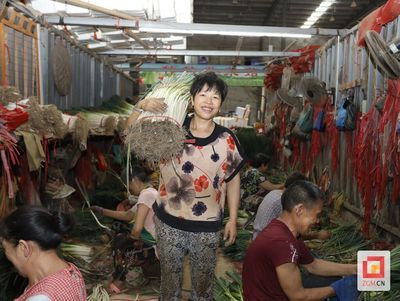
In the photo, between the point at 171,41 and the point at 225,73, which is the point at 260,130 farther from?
the point at 171,41

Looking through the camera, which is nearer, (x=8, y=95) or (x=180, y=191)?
(x=180, y=191)

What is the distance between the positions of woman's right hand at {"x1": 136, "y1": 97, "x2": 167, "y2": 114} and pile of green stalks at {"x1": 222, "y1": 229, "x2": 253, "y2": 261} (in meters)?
2.93

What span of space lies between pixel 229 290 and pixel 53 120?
2.32 m

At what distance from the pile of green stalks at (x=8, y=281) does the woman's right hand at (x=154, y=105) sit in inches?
60.2

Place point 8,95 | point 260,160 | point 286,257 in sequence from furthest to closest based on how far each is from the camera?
point 260,160, point 8,95, point 286,257

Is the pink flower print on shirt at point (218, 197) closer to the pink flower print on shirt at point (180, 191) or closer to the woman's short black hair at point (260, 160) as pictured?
the pink flower print on shirt at point (180, 191)

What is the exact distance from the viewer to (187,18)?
8.79 m

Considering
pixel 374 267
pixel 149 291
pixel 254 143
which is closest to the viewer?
pixel 374 267

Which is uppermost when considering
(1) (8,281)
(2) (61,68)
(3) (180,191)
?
(2) (61,68)

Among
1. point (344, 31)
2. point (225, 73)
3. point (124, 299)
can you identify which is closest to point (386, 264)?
point (124, 299)

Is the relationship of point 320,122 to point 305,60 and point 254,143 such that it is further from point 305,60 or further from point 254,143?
point 254,143

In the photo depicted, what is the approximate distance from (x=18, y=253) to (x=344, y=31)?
636 cm

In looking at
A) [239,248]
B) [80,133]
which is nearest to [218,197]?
[239,248]

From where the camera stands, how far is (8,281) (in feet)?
11.5
